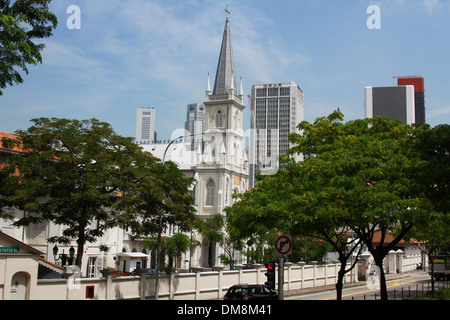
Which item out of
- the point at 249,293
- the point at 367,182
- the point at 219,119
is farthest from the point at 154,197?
the point at 219,119

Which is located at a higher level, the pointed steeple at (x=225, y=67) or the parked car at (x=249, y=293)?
the pointed steeple at (x=225, y=67)

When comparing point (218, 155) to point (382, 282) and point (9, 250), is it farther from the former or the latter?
point (9, 250)

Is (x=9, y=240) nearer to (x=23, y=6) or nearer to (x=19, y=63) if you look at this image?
(x=19, y=63)

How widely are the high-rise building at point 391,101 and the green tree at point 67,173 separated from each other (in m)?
149

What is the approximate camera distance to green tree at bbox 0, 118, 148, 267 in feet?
81.9

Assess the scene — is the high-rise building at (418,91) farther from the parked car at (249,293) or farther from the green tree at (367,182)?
the parked car at (249,293)

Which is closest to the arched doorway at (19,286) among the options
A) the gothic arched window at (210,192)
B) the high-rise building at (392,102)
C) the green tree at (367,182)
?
the green tree at (367,182)

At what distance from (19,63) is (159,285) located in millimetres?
14374

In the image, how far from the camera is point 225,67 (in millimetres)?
94812

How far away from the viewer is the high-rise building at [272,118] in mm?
187500

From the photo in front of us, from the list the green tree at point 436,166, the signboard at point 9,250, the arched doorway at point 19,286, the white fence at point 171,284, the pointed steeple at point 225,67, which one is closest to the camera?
the signboard at point 9,250

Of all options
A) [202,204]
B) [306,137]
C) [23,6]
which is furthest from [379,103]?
A: [23,6]

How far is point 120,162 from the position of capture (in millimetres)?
27344

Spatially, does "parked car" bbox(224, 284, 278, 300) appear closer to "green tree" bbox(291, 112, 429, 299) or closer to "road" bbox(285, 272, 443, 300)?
"road" bbox(285, 272, 443, 300)
